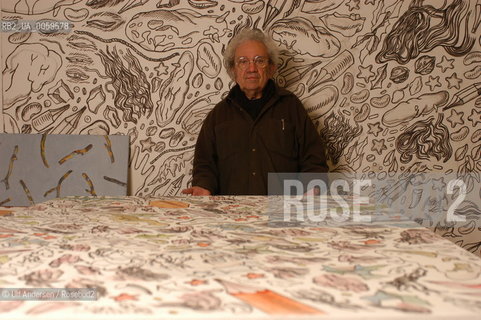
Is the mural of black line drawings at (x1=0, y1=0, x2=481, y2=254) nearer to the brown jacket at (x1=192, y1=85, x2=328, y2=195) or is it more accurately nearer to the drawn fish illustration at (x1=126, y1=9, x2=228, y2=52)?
the drawn fish illustration at (x1=126, y1=9, x2=228, y2=52)

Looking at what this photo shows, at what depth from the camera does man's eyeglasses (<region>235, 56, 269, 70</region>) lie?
2.82 m

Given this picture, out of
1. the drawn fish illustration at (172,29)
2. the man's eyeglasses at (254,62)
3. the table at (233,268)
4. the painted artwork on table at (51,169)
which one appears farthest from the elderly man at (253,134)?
the table at (233,268)

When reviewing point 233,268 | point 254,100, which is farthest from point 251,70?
point 233,268

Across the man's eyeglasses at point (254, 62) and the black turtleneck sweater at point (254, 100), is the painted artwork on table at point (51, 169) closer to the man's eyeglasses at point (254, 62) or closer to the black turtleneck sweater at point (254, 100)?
the black turtleneck sweater at point (254, 100)

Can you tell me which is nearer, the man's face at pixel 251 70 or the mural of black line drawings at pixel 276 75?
the man's face at pixel 251 70

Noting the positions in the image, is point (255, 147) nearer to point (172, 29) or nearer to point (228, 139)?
point (228, 139)

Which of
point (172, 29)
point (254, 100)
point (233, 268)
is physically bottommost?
point (233, 268)

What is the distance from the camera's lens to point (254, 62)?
281 cm

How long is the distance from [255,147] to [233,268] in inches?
69.8

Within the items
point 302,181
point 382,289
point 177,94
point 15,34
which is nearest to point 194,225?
point 382,289

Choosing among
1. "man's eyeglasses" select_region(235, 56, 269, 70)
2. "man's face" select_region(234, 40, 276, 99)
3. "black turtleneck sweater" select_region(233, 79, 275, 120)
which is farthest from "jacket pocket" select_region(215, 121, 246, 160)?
"man's eyeglasses" select_region(235, 56, 269, 70)

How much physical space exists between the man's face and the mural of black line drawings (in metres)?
0.24

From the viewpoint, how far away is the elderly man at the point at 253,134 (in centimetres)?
280

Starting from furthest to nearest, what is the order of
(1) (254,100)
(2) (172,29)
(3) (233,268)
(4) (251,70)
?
1. (2) (172,29)
2. (1) (254,100)
3. (4) (251,70)
4. (3) (233,268)
